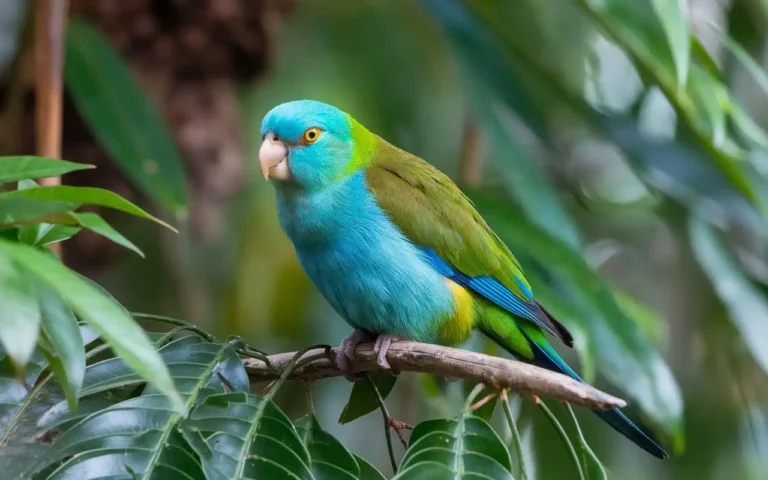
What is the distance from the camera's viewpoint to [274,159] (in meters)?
1.79

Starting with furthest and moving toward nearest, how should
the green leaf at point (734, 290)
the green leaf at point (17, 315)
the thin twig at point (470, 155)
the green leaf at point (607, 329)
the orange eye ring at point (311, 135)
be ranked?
the thin twig at point (470, 155)
the green leaf at point (734, 290)
the green leaf at point (607, 329)
the orange eye ring at point (311, 135)
the green leaf at point (17, 315)

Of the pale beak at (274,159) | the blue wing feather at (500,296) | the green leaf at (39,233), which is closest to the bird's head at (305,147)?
the pale beak at (274,159)

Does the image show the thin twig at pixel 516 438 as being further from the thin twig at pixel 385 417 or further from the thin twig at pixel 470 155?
the thin twig at pixel 470 155

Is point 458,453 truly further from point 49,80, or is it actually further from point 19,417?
point 49,80

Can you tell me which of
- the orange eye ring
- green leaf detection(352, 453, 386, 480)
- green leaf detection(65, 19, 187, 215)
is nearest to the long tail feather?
green leaf detection(352, 453, 386, 480)

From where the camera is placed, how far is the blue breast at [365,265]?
5.66ft

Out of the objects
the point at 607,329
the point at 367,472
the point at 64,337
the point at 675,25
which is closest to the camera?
the point at 64,337

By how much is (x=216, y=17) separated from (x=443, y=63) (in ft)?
4.30

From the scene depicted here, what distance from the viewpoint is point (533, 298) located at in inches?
74.0

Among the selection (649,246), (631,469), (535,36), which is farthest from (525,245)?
(649,246)

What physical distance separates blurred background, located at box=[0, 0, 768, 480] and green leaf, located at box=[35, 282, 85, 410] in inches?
48.0

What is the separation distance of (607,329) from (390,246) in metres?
0.64

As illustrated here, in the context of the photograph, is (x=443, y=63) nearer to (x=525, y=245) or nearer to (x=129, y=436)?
(x=525, y=245)

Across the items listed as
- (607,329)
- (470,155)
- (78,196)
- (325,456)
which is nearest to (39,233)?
(78,196)
